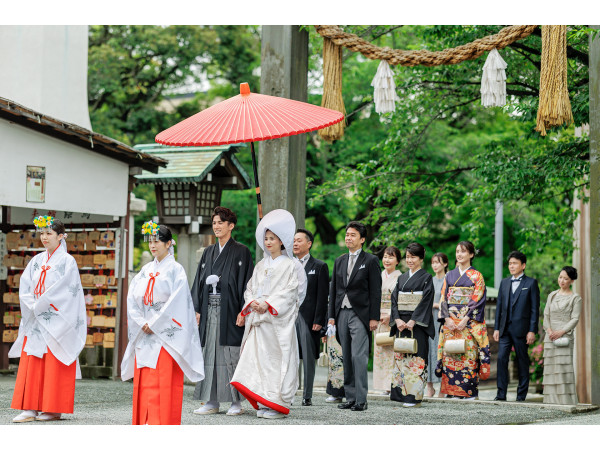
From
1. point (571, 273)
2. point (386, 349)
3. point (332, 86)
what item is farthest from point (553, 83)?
point (386, 349)

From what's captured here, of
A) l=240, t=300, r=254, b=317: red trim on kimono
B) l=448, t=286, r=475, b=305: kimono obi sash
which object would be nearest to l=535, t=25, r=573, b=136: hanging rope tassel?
l=448, t=286, r=475, b=305: kimono obi sash

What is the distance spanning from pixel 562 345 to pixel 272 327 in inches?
154

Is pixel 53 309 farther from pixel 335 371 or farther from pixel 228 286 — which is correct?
pixel 335 371

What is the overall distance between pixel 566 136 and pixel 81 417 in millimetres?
8026

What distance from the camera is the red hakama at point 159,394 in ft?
21.1

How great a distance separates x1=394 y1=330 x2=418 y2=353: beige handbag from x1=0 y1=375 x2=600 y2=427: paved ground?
61 centimetres

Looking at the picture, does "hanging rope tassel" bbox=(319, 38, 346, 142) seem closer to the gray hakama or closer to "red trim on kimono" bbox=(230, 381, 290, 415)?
the gray hakama

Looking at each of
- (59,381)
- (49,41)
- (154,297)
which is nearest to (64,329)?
(59,381)

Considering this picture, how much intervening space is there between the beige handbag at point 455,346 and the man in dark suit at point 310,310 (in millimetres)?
1600

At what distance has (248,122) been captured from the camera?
7031 mm

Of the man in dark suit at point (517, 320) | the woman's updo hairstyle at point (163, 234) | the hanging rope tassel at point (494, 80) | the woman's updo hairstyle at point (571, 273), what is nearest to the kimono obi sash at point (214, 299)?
the woman's updo hairstyle at point (163, 234)

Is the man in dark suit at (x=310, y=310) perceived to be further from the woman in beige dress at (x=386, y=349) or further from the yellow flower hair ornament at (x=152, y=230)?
the yellow flower hair ornament at (x=152, y=230)

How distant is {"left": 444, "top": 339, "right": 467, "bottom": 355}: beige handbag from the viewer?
9.38 m

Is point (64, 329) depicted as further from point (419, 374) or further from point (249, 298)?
point (419, 374)
